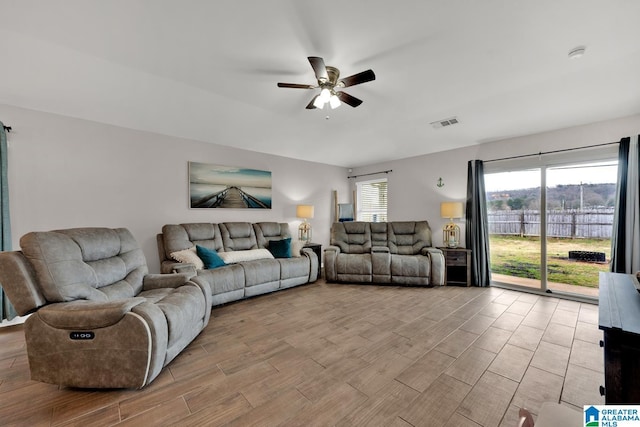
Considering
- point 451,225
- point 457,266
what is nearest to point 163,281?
point 457,266

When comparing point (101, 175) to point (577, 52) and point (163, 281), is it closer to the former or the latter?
point (163, 281)

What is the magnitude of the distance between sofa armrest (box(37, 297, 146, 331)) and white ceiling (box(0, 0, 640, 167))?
7.15 ft

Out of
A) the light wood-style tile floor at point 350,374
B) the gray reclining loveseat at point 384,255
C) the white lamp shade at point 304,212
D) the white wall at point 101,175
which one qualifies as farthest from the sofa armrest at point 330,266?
the white wall at point 101,175

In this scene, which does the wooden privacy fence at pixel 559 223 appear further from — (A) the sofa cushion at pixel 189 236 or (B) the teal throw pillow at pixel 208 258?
(A) the sofa cushion at pixel 189 236

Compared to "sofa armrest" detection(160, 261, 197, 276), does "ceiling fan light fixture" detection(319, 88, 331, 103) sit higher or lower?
higher

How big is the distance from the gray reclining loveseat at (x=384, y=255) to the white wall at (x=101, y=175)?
192 centimetres

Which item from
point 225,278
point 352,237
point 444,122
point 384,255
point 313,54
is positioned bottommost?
point 225,278

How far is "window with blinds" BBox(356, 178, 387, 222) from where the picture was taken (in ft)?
20.2

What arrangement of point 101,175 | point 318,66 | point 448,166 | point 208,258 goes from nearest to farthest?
1. point 318,66
2. point 101,175
3. point 208,258
4. point 448,166

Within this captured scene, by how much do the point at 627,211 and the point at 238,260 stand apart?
526 centimetres

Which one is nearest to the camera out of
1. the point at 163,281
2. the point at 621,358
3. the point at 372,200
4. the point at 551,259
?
the point at 621,358

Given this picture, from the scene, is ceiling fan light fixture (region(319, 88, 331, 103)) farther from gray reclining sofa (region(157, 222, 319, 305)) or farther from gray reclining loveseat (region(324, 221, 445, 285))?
gray reclining loveseat (region(324, 221, 445, 285))

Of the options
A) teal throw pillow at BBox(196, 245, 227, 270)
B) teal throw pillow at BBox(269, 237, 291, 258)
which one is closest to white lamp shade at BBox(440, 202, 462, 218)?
teal throw pillow at BBox(269, 237, 291, 258)

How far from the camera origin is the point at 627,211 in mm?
3092
